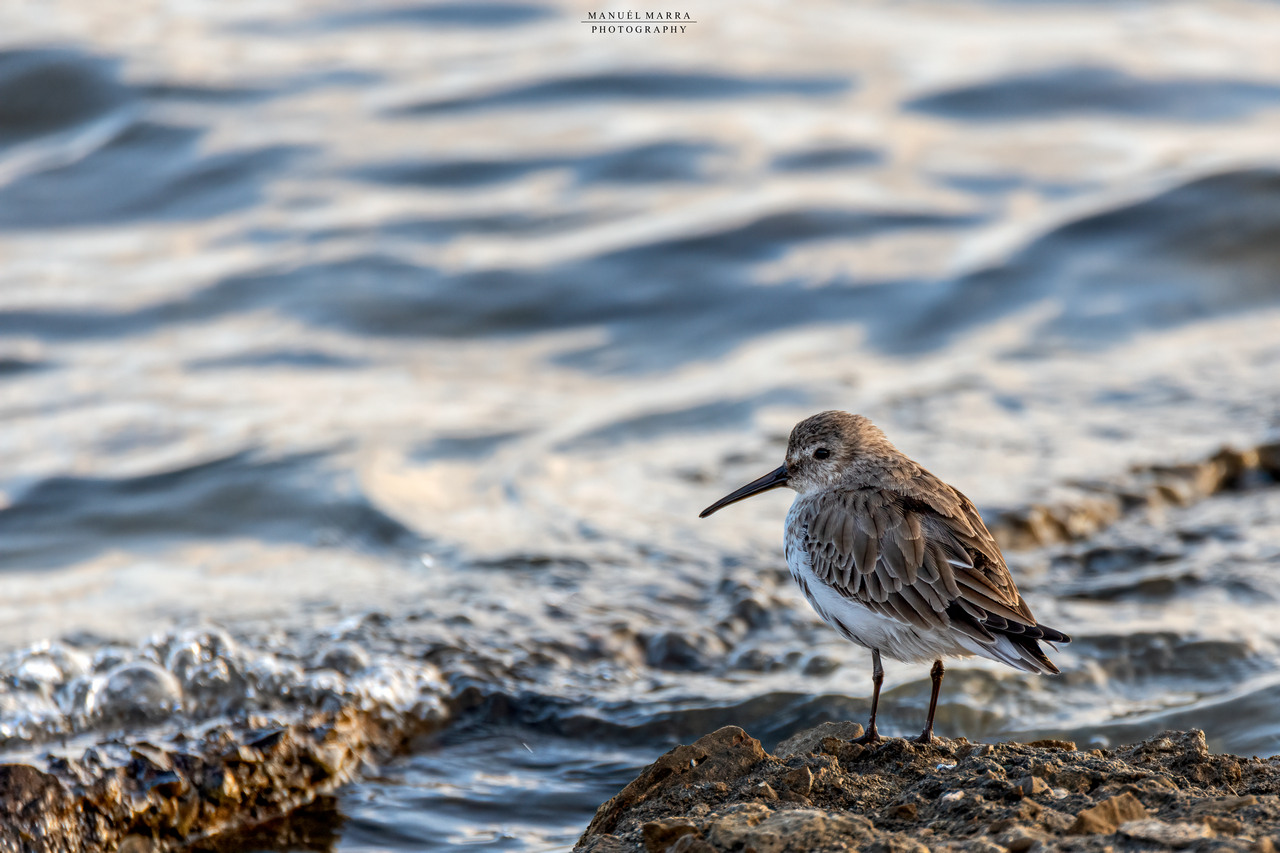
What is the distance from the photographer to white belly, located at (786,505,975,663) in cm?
440

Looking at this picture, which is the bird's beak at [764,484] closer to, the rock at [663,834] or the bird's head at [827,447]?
the bird's head at [827,447]

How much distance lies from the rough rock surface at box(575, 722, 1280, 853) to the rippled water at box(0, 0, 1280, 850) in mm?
1443

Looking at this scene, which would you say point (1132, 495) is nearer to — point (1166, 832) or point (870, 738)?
point (870, 738)

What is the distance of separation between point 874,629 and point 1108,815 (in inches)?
53.4

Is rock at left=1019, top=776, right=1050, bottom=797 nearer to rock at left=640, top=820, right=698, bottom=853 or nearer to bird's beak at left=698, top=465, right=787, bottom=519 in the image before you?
rock at left=640, top=820, right=698, bottom=853

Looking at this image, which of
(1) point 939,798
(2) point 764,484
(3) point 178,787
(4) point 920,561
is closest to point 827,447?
(2) point 764,484

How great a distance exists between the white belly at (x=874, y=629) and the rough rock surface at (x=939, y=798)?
0.35 m

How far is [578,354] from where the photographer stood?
10.9 metres

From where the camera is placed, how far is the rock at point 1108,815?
10.4 feet

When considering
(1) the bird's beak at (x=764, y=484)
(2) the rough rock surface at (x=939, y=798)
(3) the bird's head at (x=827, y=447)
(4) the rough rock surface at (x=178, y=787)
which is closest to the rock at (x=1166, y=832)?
(2) the rough rock surface at (x=939, y=798)

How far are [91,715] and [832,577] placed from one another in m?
3.32

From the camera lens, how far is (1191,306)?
37.6 feet

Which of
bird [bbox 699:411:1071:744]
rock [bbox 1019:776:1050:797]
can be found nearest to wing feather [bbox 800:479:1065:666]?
bird [bbox 699:411:1071:744]

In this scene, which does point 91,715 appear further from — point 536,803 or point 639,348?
point 639,348
